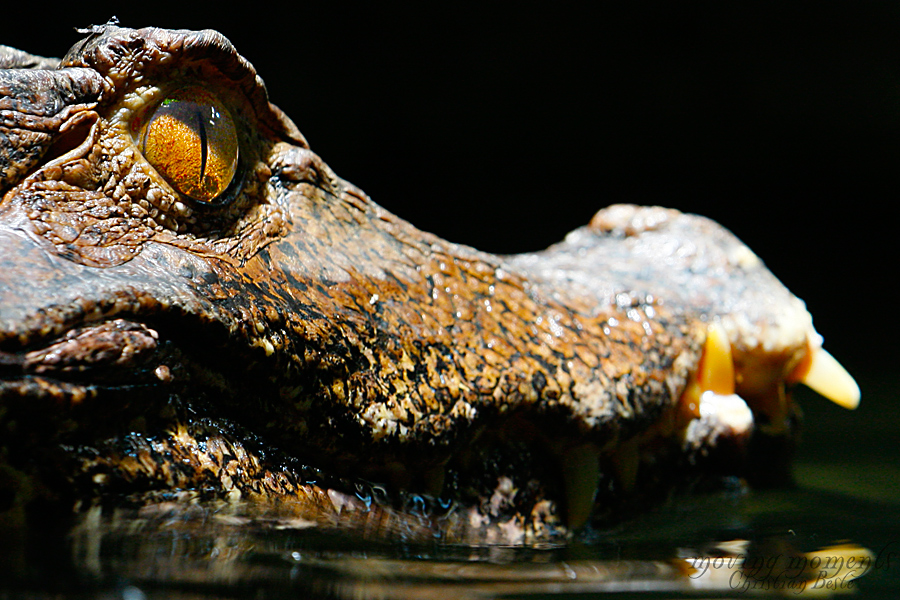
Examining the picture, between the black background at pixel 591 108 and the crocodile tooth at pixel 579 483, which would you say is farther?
the black background at pixel 591 108

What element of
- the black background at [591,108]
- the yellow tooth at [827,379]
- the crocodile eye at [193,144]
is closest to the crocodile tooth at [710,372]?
the yellow tooth at [827,379]

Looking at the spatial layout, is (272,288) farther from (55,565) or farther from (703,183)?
(703,183)

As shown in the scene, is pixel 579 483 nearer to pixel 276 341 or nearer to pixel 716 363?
pixel 716 363

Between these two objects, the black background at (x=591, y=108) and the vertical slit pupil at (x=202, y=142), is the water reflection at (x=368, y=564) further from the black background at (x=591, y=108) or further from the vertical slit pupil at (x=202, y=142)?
the black background at (x=591, y=108)

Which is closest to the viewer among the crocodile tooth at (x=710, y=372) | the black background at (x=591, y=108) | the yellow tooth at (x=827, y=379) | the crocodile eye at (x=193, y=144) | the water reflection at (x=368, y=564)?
the water reflection at (x=368, y=564)

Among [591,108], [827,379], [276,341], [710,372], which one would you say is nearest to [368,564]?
[276,341]

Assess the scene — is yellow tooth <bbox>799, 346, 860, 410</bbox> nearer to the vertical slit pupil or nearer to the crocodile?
the crocodile
